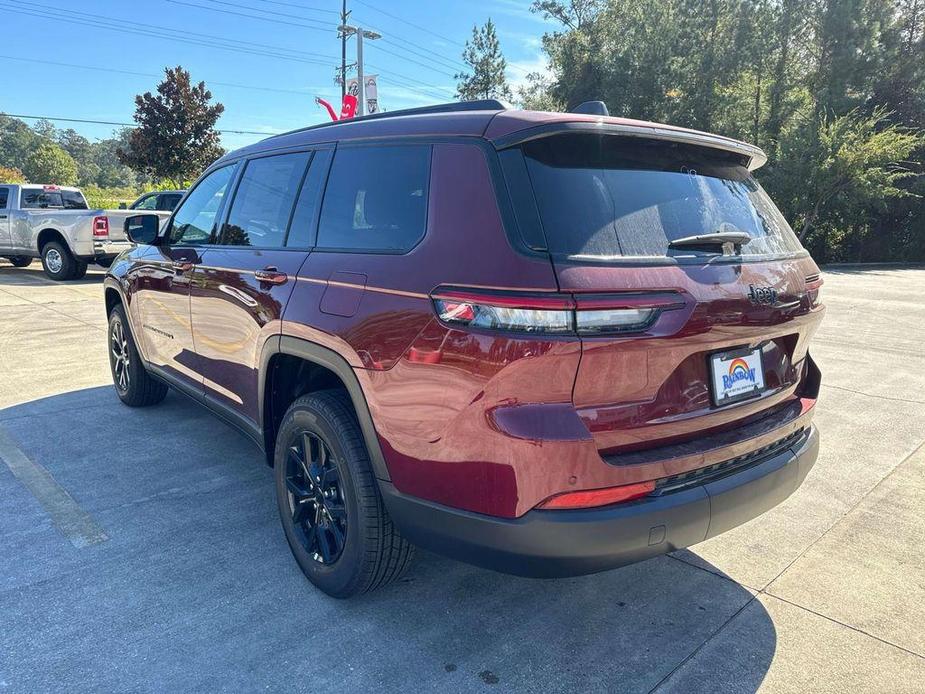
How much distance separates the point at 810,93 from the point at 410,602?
28.7 m

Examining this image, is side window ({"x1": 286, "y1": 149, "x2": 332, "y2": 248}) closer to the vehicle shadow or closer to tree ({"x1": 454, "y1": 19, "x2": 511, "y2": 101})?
the vehicle shadow

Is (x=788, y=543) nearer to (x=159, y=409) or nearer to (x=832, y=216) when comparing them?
(x=159, y=409)

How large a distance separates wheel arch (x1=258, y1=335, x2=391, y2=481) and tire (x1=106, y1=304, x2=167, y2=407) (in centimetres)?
206

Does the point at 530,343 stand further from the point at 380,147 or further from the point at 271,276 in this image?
the point at 271,276

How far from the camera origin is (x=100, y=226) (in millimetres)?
12297

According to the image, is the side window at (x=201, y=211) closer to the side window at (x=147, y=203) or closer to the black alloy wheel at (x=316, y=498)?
the black alloy wheel at (x=316, y=498)

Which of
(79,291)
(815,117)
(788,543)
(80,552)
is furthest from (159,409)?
(815,117)

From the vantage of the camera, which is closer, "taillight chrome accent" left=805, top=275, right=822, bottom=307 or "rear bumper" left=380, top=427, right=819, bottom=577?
"rear bumper" left=380, top=427, right=819, bottom=577

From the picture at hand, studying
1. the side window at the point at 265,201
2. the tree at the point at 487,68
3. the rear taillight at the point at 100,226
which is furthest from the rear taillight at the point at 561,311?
the tree at the point at 487,68

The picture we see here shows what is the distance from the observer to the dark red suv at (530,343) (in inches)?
73.5

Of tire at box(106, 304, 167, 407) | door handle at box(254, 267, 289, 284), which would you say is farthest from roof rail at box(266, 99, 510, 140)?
tire at box(106, 304, 167, 407)

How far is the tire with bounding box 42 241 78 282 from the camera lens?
41.9ft

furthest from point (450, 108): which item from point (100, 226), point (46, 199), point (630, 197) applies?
point (46, 199)

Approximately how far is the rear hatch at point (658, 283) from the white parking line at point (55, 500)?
252 cm
